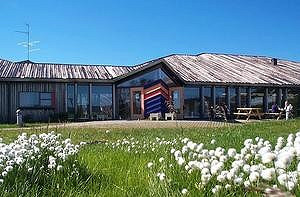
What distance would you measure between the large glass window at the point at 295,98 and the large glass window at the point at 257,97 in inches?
109

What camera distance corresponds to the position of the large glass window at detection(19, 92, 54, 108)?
31125 mm

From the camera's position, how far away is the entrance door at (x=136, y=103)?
1289 inches

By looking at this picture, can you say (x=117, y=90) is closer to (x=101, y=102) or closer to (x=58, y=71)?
(x=101, y=102)

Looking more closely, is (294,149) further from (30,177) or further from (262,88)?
(262,88)

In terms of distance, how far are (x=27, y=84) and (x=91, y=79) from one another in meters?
4.23

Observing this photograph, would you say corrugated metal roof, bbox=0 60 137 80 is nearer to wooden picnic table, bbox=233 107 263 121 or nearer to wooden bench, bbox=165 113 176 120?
wooden bench, bbox=165 113 176 120

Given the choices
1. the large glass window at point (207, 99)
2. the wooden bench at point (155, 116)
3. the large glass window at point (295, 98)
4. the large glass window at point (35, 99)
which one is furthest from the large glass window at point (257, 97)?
the large glass window at point (35, 99)

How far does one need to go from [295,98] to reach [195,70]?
9.58 m

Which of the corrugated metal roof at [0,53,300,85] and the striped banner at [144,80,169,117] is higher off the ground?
the corrugated metal roof at [0,53,300,85]

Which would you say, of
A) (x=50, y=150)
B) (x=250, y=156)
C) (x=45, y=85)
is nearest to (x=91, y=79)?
(x=45, y=85)

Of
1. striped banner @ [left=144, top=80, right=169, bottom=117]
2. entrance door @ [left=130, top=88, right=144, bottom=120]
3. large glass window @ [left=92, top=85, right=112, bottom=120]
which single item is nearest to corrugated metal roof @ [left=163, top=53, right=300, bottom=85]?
striped banner @ [left=144, top=80, right=169, bottom=117]

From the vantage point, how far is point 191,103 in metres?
33.7

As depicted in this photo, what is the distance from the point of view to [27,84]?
31156mm

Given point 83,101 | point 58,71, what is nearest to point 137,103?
point 83,101
